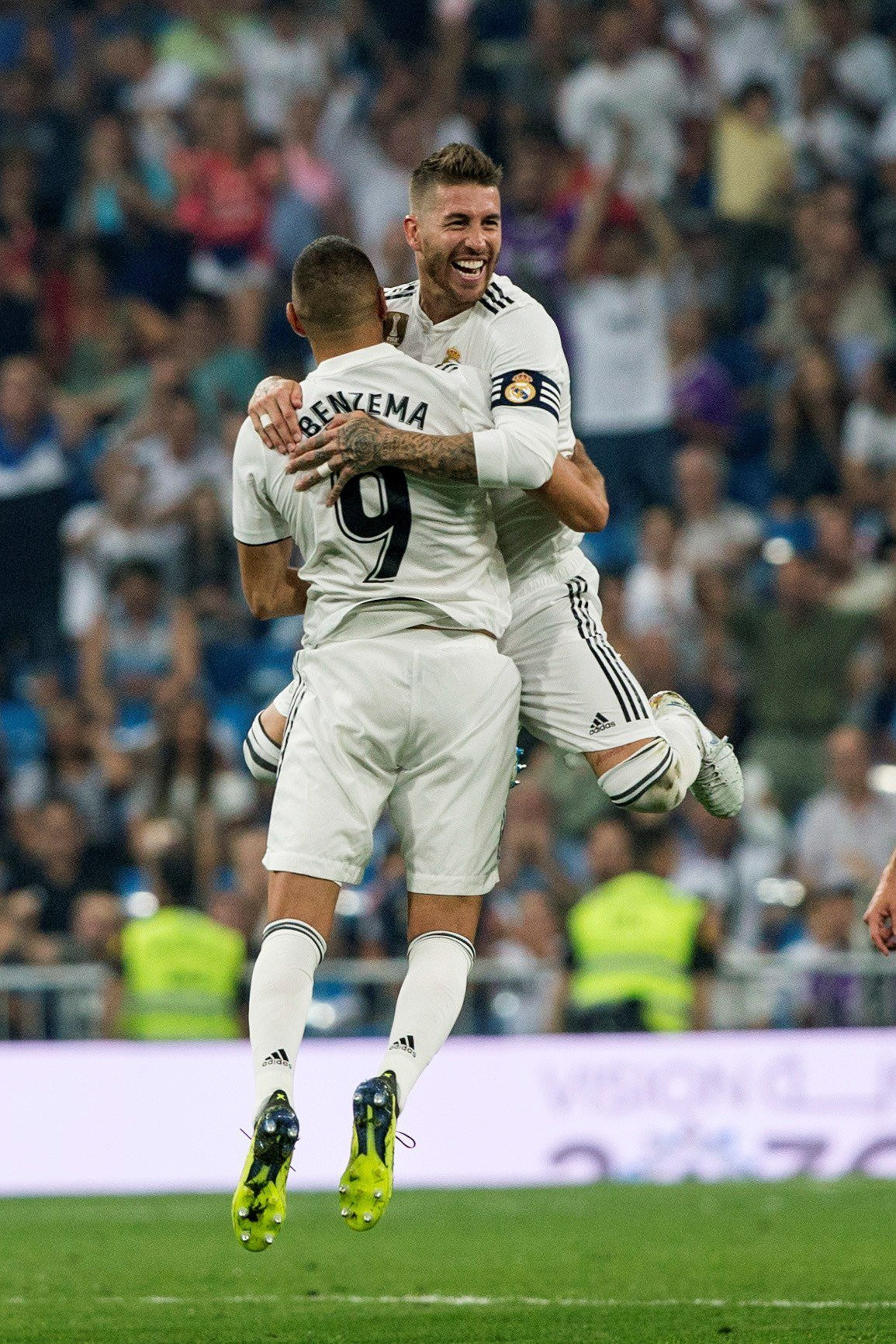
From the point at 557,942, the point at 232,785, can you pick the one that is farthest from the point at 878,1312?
the point at 232,785

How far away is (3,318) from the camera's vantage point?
1494 cm

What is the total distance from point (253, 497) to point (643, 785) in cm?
126

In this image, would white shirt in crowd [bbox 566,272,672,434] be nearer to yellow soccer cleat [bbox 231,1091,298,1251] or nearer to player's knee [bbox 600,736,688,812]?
player's knee [bbox 600,736,688,812]

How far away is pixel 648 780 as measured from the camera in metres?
5.57

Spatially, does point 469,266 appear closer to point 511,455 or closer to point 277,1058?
point 511,455

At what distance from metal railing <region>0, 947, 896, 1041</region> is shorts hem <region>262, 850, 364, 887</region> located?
578 cm

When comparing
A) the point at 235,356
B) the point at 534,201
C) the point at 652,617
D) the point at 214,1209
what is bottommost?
the point at 214,1209

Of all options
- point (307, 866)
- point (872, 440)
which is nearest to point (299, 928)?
point (307, 866)

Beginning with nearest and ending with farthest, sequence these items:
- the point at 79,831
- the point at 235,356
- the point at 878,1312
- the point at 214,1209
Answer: the point at 878,1312 → the point at 214,1209 → the point at 79,831 → the point at 235,356

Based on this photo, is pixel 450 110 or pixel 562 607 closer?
pixel 562 607

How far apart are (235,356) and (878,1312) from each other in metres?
10.0

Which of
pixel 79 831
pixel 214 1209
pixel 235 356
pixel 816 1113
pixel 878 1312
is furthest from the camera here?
pixel 235 356

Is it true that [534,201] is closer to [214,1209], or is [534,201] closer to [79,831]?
[79,831]

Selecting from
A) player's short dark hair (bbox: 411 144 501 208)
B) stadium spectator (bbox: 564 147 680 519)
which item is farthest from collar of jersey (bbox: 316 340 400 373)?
stadium spectator (bbox: 564 147 680 519)
